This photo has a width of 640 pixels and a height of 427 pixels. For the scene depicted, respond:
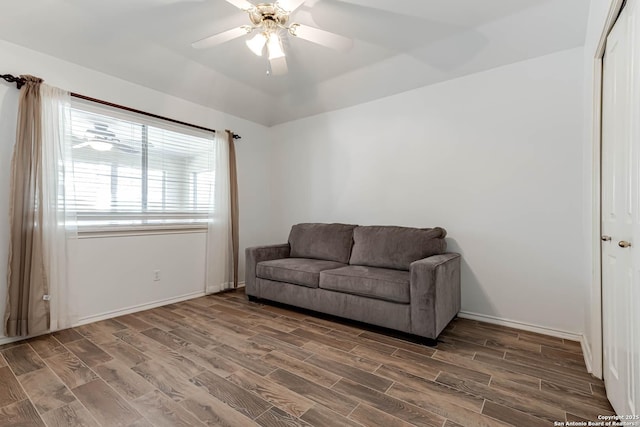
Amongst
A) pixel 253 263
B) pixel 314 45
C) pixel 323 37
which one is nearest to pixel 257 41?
pixel 323 37

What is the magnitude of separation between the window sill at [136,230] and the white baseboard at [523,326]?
3.17 m

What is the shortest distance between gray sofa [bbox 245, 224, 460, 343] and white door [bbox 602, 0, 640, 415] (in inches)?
37.8

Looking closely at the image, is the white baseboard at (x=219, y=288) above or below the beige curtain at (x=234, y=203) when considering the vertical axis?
below

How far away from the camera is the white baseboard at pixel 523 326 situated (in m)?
2.39

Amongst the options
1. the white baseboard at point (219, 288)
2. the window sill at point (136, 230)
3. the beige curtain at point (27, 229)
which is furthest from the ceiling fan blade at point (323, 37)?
the white baseboard at point (219, 288)

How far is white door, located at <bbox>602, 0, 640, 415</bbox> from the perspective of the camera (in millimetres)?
1183

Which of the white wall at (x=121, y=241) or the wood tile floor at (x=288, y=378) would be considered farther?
the white wall at (x=121, y=241)

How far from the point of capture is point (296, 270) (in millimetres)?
3035

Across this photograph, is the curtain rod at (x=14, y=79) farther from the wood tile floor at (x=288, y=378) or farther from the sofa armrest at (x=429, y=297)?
the sofa armrest at (x=429, y=297)

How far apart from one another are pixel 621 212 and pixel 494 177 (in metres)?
1.44

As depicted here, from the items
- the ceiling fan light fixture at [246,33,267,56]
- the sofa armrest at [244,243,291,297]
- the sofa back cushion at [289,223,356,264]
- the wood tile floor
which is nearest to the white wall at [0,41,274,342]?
the wood tile floor

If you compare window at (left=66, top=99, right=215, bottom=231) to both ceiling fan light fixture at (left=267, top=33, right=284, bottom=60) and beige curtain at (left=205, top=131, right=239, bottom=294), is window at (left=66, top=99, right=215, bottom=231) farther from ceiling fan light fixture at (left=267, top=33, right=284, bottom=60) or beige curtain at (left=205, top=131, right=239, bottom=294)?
ceiling fan light fixture at (left=267, top=33, right=284, bottom=60)

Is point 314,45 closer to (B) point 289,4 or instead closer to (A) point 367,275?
(B) point 289,4

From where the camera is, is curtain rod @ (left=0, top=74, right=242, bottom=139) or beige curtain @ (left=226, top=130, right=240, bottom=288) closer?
curtain rod @ (left=0, top=74, right=242, bottom=139)
